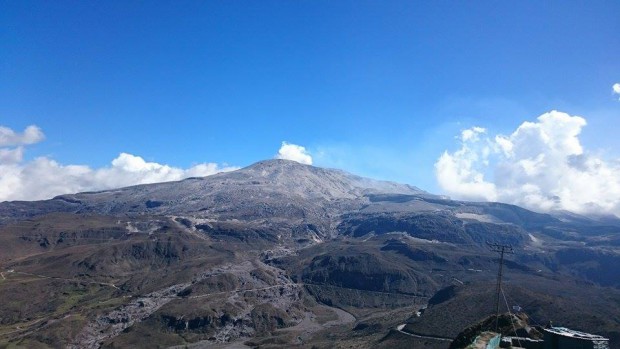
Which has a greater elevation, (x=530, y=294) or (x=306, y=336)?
(x=530, y=294)

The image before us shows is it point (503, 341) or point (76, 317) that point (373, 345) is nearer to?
point (503, 341)

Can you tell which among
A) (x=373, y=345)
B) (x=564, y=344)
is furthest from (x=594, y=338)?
(x=373, y=345)

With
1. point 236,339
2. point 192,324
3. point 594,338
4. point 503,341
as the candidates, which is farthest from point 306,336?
point 594,338

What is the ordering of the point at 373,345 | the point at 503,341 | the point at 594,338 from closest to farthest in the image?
the point at 594,338, the point at 503,341, the point at 373,345

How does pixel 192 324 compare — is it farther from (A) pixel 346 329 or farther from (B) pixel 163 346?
(A) pixel 346 329

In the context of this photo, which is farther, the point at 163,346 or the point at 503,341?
the point at 163,346

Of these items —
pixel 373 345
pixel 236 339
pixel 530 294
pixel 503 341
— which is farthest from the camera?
pixel 236 339

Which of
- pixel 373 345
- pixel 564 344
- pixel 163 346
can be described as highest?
pixel 564 344
